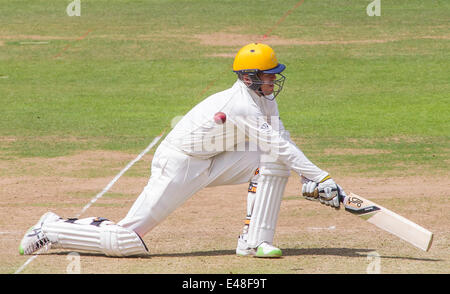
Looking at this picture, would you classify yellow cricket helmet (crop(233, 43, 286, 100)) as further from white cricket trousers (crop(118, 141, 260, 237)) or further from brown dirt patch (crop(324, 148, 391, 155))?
brown dirt patch (crop(324, 148, 391, 155))

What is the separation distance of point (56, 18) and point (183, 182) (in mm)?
18129

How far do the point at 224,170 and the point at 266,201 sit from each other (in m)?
0.50

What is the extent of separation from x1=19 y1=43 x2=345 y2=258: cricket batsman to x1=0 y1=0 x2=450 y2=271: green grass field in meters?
4.64

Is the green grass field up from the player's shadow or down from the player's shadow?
up

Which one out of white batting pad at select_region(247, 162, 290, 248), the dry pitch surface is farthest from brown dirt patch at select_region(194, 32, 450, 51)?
white batting pad at select_region(247, 162, 290, 248)

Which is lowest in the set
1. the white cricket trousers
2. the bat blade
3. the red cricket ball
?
the bat blade

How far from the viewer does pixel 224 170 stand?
7.72 metres

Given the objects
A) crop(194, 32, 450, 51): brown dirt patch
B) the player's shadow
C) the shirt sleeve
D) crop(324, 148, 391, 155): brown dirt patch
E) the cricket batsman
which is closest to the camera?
the shirt sleeve

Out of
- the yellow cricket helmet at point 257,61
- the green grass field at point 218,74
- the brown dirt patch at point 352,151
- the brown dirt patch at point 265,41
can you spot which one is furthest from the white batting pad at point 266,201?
the brown dirt patch at point 265,41

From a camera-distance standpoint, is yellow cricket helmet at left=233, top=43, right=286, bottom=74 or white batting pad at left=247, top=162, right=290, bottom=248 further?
yellow cricket helmet at left=233, top=43, right=286, bottom=74

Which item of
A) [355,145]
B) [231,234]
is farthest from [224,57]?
[231,234]

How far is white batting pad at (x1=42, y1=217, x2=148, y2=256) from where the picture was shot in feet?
24.5

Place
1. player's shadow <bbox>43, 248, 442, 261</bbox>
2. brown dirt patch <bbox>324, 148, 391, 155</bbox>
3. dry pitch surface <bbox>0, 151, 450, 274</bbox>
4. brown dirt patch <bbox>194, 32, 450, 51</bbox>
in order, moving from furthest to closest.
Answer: brown dirt patch <bbox>194, 32, 450, 51</bbox> < brown dirt patch <bbox>324, 148, 391, 155</bbox> < player's shadow <bbox>43, 248, 442, 261</bbox> < dry pitch surface <bbox>0, 151, 450, 274</bbox>

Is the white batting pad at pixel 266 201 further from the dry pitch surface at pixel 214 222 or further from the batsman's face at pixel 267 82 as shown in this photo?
the batsman's face at pixel 267 82
